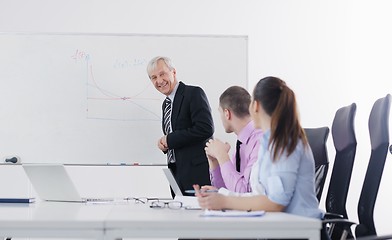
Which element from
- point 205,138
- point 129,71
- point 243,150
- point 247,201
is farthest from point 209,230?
point 129,71

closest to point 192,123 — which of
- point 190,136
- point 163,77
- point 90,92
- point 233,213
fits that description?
point 190,136

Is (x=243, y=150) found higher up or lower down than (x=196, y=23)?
lower down

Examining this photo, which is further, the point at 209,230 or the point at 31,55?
the point at 31,55

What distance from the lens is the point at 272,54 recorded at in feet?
14.7

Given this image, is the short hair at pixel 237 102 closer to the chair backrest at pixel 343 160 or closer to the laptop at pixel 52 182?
the chair backrest at pixel 343 160

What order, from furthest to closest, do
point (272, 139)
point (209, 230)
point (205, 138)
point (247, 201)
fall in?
point (205, 138) < point (272, 139) < point (247, 201) < point (209, 230)

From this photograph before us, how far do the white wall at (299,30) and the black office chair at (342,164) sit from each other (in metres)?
1.69

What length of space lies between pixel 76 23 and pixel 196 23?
34.2 inches

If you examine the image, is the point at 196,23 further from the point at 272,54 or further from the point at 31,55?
the point at 31,55

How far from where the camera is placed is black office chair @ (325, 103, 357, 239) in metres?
2.65

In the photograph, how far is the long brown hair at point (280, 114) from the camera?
6.45 feet

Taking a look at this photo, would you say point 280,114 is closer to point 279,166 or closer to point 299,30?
point 279,166

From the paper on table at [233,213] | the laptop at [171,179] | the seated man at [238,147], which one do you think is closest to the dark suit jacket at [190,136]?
the laptop at [171,179]

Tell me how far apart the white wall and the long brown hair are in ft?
7.60
